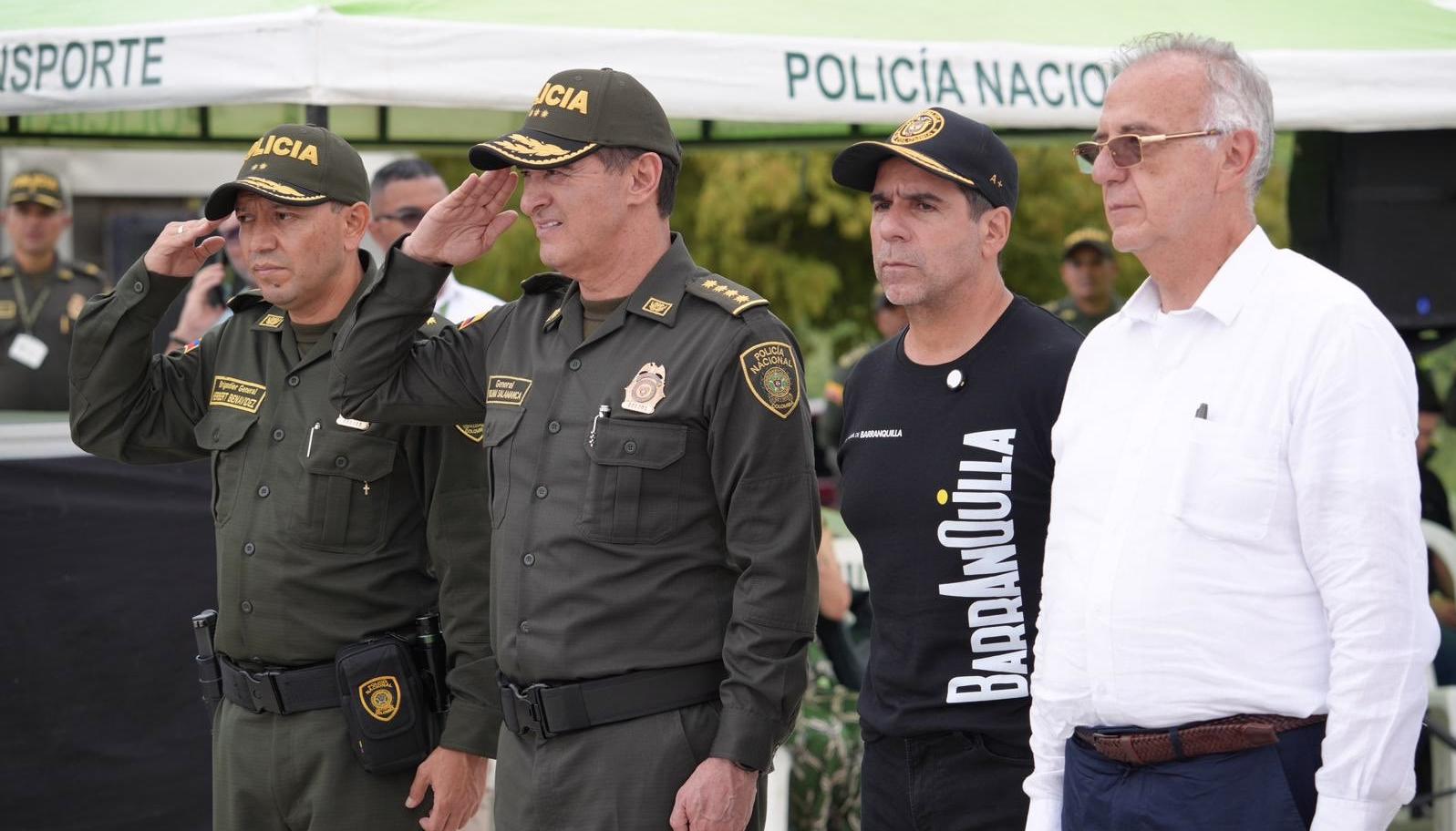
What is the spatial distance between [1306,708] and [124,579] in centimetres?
385

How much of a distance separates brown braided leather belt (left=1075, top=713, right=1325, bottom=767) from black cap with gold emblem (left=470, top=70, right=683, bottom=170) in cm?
140

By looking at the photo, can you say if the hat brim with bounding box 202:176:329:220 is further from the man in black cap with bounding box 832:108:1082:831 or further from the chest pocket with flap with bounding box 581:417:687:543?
the man in black cap with bounding box 832:108:1082:831

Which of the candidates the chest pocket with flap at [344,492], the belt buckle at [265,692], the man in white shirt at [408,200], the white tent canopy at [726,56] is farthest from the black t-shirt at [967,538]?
the man in white shirt at [408,200]

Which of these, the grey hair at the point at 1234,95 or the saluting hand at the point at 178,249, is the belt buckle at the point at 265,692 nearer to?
the saluting hand at the point at 178,249

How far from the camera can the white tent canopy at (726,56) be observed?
436 centimetres

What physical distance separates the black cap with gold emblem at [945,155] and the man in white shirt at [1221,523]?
0.62 metres

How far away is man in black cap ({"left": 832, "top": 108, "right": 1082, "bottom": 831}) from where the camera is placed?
2.95 metres

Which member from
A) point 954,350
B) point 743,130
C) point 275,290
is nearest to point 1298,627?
point 954,350

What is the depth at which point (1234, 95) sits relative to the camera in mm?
2391

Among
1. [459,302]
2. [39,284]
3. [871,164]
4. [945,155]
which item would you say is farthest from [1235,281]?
[39,284]

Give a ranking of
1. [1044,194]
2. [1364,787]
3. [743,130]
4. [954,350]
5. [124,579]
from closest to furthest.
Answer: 1. [1364,787]
2. [954,350]
3. [124,579]
4. [743,130]
5. [1044,194]

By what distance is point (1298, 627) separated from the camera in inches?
88.1

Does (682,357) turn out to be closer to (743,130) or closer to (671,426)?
(671,426)

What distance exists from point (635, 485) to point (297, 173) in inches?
47.1
